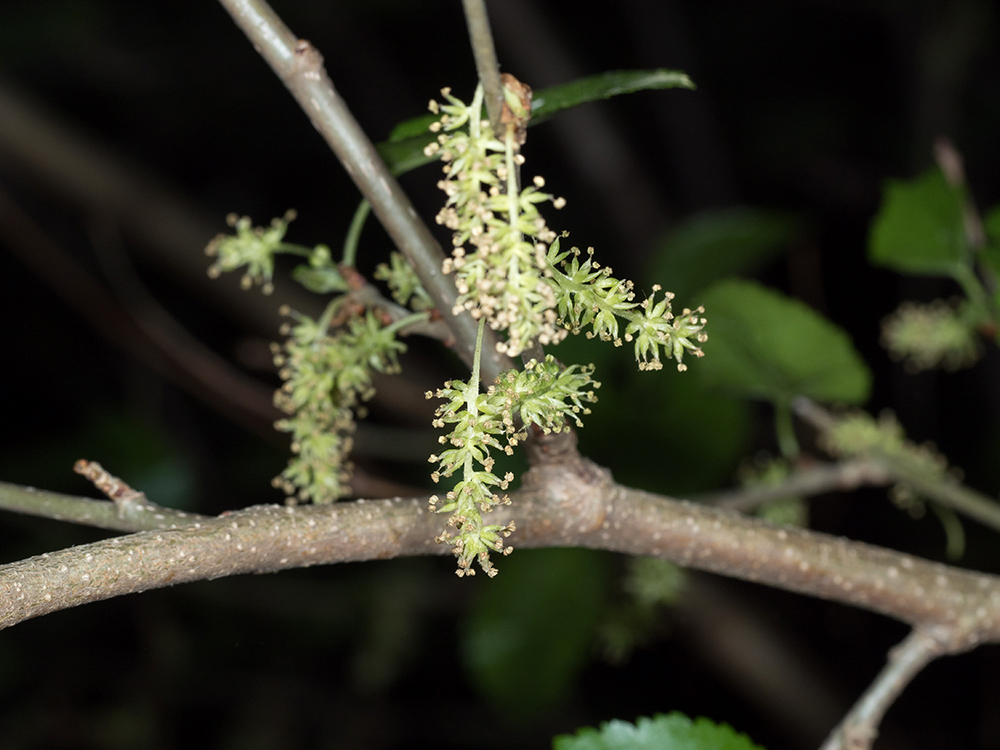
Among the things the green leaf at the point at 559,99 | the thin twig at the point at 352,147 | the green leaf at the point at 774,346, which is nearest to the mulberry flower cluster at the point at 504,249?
the thin twig at the point at 352,147

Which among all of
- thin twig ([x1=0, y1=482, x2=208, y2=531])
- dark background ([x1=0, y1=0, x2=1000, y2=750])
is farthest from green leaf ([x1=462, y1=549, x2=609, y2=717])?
thin twig ([x1=0, y1=482, x2=208, y2=531])

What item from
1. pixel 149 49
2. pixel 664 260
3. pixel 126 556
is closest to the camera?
pixel 126 556

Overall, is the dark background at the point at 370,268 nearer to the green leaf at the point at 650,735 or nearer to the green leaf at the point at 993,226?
the green leaf at the point at 993,226

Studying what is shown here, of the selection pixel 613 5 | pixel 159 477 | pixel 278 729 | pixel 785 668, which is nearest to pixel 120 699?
pixel 278 729

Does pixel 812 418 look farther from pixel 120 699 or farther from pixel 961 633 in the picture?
pixel 120 699

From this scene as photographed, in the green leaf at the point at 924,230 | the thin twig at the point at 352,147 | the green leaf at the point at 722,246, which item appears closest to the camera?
the thin twig at the point at 352,147

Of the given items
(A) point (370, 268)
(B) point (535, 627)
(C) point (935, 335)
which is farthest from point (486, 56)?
(A) point (370, 268)
